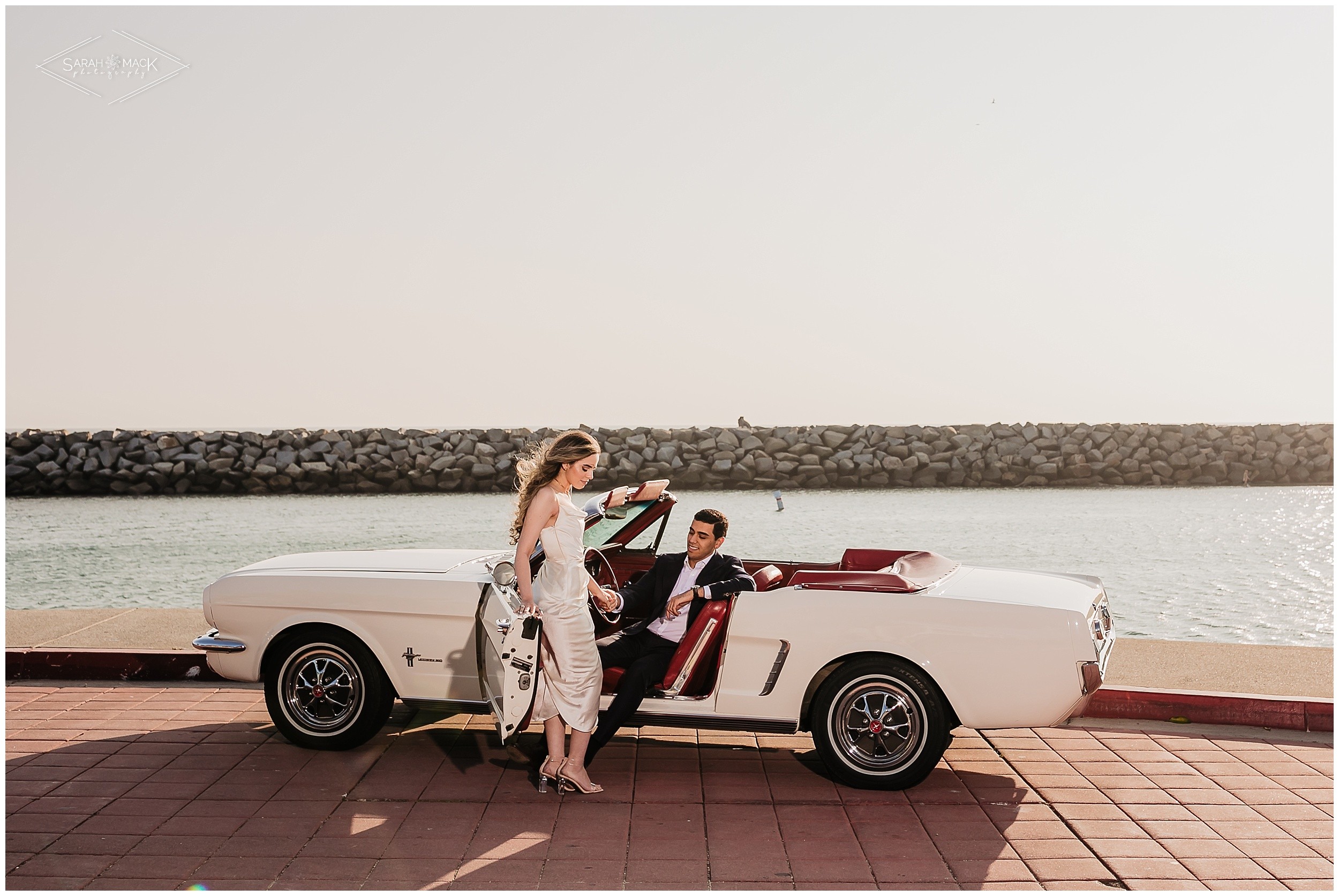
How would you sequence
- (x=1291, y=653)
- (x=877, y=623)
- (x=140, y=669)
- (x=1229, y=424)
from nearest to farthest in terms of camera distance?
(x=877, y=623) → (x=140, y=669) → (x=1291, y=653) → (x=1229, y=424)

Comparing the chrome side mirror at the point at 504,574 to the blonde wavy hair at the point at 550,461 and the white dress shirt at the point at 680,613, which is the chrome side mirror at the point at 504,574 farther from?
the white dress shirt at the point at 680,613

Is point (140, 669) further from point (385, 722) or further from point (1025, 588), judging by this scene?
point (1025, 588)

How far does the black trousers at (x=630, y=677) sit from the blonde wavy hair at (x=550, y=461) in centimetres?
83

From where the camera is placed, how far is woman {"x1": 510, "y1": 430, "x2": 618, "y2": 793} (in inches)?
192

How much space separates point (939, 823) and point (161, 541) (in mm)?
18539

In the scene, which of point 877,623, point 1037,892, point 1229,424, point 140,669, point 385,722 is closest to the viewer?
point 1037,892

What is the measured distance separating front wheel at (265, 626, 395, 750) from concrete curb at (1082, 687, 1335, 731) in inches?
155

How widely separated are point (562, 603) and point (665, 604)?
77 cm

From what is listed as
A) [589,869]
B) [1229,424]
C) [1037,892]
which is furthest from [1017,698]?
[1229,424]

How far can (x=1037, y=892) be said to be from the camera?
3.94m

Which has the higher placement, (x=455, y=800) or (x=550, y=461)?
(x=550, y=461)

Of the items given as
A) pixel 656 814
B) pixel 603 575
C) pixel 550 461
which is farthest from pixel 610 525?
pixel 656 814

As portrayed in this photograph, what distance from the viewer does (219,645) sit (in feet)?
18.4

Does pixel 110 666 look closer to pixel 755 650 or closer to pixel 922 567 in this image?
pixel 755 650
